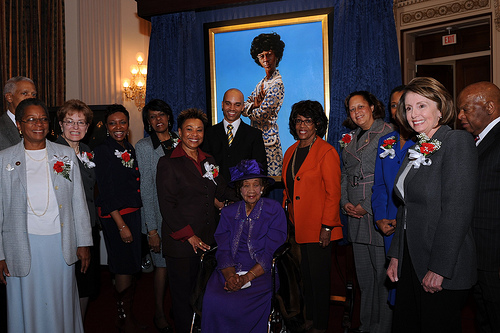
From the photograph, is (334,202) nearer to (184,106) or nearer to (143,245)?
(143,245)

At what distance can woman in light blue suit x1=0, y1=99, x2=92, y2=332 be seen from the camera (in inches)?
111

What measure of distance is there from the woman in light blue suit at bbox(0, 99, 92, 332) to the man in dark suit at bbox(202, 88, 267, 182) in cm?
150

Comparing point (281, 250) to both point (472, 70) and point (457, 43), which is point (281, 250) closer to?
point (472, 70)

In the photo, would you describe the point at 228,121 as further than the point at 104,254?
No

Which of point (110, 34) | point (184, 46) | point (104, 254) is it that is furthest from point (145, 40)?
point (104, 254)

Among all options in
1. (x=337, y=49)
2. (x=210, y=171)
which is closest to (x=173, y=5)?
(x=337, y=49)

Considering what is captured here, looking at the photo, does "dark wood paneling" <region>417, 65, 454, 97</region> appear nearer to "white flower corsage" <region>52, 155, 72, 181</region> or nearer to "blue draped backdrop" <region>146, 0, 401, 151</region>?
"blue draped backdrop" <region>146, 0, 401, 151</region>

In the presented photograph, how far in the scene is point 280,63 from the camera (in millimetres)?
5406

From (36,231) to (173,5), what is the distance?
390 cm

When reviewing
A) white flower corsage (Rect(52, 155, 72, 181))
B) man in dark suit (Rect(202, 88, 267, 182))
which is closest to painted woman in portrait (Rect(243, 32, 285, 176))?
man in dark suit (Rect(202, 88, 267, 182))

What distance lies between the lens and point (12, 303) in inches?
112

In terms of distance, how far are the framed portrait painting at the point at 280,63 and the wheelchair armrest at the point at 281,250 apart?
2370mm

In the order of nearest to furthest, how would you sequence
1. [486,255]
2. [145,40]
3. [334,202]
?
1. [486,255]
2. [334,202]
3. [145,40]

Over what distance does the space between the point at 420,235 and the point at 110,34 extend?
964cm
